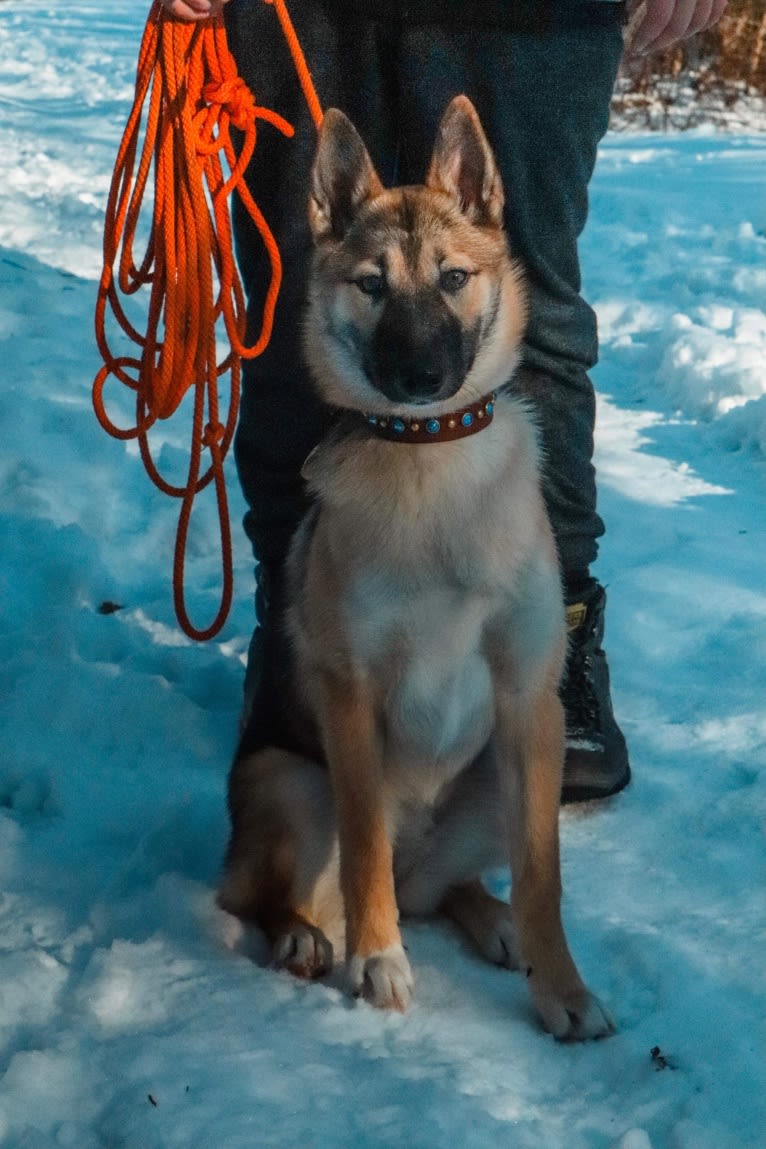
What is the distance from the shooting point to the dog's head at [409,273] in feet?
7.16

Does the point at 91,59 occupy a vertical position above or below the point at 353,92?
below

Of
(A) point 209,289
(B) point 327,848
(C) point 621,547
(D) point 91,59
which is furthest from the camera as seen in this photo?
(D) point 91,59

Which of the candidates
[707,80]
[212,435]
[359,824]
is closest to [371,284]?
[212,435]

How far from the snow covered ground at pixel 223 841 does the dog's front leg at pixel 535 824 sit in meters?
0.09

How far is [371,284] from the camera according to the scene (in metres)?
2.25

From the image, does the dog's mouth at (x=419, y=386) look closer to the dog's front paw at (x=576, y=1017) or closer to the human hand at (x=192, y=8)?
the human hand at (x=192, y=8)

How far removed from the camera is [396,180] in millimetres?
2686

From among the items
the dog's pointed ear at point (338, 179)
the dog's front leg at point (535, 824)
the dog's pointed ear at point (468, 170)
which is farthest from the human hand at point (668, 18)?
the dog's front leg at point (535, 824)

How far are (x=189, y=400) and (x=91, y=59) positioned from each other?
9557 millimetres

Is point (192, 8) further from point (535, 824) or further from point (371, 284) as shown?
point (535, 824)

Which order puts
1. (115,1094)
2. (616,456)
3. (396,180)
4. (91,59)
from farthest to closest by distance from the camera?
(91,59) < (616,456) < (396,180) < (115,1094)

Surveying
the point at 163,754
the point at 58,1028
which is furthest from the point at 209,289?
the point at 58,1028

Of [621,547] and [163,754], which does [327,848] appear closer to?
[163,754]

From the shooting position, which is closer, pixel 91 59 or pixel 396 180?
pixel 396 180
